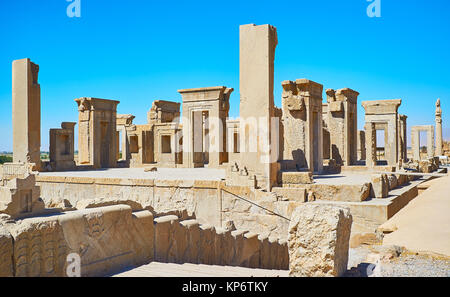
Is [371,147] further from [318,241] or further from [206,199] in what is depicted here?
[318,241]

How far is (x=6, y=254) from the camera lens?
12.3 feet

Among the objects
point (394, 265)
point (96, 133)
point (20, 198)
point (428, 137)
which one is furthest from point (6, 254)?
point (428, 137)

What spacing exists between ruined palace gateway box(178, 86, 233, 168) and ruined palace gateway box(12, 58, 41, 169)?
6548 millimetres

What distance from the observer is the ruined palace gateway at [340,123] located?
19.1 meters

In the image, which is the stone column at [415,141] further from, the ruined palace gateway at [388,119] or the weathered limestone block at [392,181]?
the weathered limestone block at [392,181]

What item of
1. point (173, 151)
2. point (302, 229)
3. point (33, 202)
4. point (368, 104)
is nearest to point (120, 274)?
point (33, 202)

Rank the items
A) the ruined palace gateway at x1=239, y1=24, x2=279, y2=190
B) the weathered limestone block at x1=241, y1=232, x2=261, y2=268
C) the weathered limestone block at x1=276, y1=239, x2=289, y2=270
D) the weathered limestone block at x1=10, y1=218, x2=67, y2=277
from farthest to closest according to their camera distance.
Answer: the ruined palace gateway at x1=239, y1=24, x2=279, y2=190, the weathered limestone block at x1=276, y1=239, x2=289, y2=270, the weathered limestone block at x1=241, y1=232, x2=261, y2=268, the weathered limestone block at x1=10, y1=218, x2=67, y2=277

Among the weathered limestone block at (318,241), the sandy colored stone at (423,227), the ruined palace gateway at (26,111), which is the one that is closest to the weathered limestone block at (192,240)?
the weathered limestone block at (318,241)

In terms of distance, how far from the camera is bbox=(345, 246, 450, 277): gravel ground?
4316 millimetres

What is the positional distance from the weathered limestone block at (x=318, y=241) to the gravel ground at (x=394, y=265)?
0.33m

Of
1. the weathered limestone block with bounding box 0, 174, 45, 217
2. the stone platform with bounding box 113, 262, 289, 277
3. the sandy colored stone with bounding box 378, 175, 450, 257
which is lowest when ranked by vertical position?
the stone platform with bounding box 113, 262, 289, 277

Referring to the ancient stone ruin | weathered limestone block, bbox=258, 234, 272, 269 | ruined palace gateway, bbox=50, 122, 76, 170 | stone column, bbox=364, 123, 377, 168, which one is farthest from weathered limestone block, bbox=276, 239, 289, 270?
ruined palace gateway, bbox=50, 122, 76, 170

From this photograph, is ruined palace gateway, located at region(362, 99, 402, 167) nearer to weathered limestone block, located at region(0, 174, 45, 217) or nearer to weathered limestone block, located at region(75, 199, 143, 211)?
weathered limestone block, located at region(75, 199, 143, 211)
